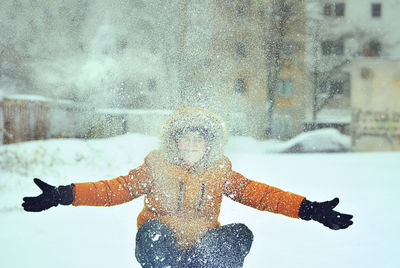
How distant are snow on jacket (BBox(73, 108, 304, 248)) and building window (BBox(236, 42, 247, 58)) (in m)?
1.12

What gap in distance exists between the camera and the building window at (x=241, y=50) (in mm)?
1995

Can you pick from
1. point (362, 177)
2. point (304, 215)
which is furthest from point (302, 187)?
point (304, 215)

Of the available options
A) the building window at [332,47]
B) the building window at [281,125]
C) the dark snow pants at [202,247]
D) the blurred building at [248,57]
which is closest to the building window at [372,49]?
the building window at [332,47]

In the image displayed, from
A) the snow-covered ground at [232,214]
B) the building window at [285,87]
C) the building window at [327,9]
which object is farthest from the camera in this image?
the building window at [327,9]

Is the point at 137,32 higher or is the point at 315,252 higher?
the point at 137,32

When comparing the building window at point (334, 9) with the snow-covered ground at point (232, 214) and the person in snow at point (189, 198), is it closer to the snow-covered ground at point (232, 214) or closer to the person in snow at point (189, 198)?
the snow-covered ground at point (232, 214)

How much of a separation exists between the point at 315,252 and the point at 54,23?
66.0 inches

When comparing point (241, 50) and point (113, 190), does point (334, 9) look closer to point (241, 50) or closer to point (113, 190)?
point (241, 50)

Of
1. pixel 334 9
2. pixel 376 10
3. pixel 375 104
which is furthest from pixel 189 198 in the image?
pixel 375 104

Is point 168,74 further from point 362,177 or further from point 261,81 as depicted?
point 362,177

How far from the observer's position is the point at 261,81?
1.91m

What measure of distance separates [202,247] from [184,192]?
0.45 feet

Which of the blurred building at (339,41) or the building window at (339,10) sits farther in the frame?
the building window at (339,10)

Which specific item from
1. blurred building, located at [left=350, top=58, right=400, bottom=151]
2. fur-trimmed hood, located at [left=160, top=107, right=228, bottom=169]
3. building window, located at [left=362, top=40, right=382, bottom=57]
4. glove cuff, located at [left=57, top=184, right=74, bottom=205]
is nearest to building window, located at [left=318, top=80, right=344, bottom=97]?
blurred building, located at [left=350, top=58, right=400, bottom=151]
